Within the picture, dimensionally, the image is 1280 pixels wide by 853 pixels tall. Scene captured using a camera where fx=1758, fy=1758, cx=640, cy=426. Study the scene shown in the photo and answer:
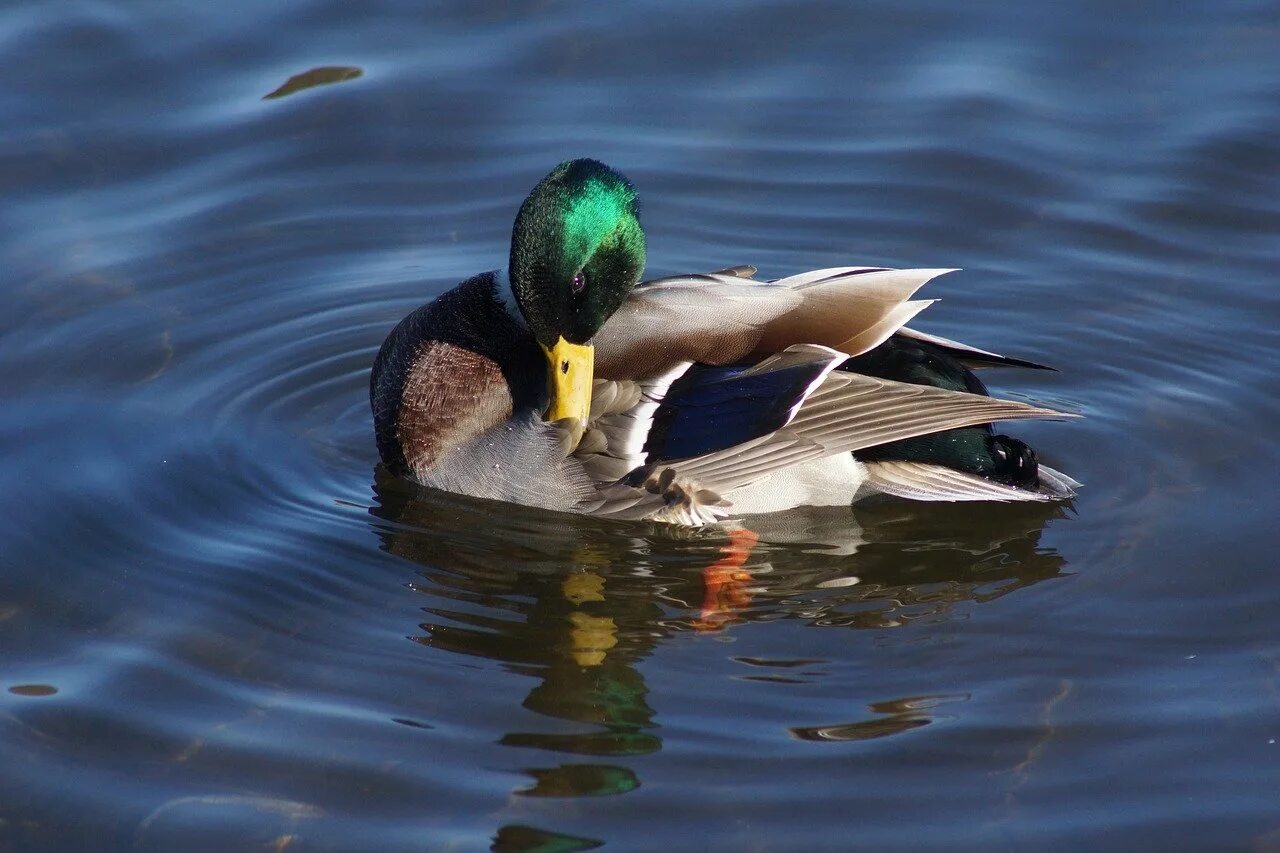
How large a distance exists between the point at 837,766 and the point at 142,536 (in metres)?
2.73

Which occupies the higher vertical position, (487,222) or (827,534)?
(487,222)

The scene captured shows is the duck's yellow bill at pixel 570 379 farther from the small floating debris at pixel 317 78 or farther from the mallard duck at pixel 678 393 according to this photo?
the small floating debris at pixel 317 78

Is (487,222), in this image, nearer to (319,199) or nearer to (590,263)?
(319,199)

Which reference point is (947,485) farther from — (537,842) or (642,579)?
(537,842)

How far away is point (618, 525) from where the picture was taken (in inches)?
256

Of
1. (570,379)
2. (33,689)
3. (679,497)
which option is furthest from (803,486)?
(33,689)

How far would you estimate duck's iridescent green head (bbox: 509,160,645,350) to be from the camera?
6.07 meters

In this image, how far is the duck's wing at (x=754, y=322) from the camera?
623 cm

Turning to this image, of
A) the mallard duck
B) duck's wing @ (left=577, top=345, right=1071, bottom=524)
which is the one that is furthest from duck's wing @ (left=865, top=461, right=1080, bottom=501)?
duck's wing @ (left=577, top=345, right=1071, bottom=524)

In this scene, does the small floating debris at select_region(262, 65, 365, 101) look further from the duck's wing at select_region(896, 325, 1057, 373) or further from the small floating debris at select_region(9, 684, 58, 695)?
the small floating debris at select_region(9, 684, 58, 695)

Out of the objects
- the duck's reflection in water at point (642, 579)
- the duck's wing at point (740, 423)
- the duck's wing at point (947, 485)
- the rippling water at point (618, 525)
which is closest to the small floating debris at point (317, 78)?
the rippling water at point (618, 525)

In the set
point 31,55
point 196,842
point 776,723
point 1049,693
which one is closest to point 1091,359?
point 1049,693

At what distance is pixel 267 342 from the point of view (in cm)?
768

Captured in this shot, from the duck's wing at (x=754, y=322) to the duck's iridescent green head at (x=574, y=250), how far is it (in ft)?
0.61
